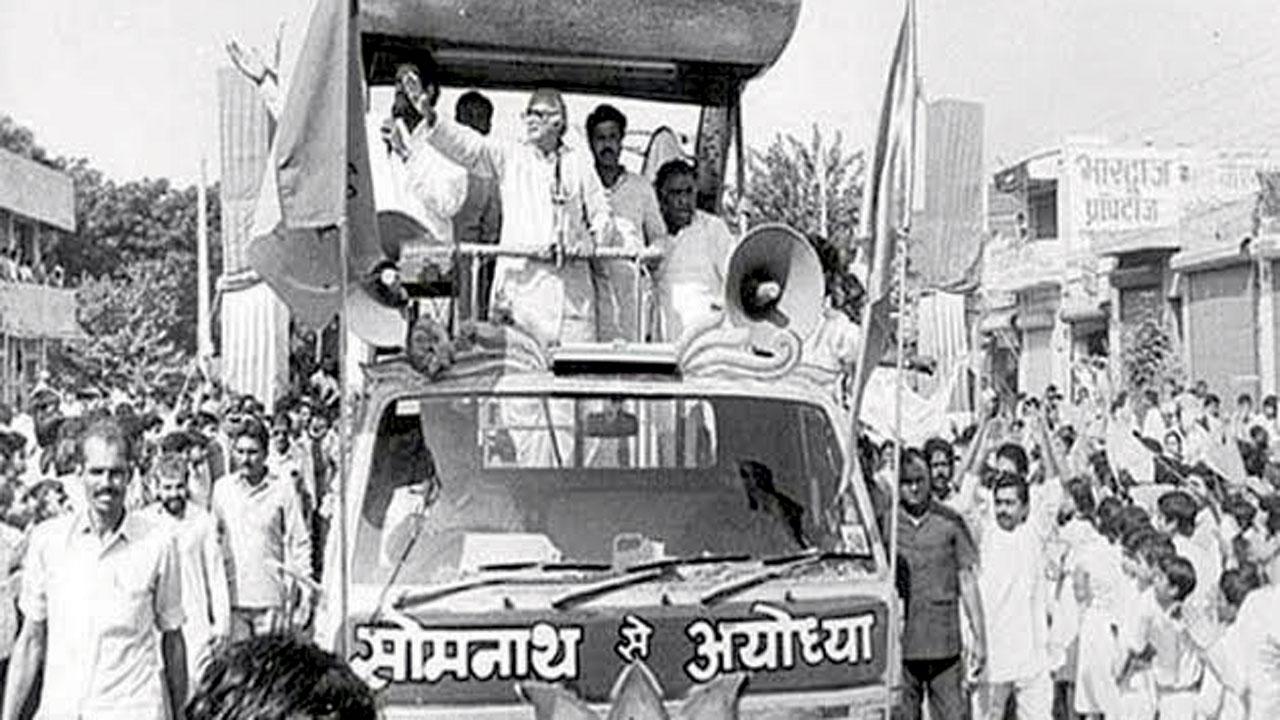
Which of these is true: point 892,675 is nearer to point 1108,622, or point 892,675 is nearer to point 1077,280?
point 1108,622

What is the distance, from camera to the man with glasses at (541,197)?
6180mm

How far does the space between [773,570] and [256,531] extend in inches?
169

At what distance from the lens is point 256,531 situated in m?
8.91

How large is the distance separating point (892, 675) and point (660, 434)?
1.02 meters

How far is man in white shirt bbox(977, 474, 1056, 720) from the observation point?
8.04 m

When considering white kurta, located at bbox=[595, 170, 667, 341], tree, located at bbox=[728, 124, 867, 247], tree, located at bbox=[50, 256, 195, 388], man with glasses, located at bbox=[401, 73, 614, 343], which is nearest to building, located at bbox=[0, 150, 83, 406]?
tree, located at bbox=[50, 256, 195, 388]

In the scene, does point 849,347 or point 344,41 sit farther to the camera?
point 849,347

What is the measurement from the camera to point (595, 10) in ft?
22.8

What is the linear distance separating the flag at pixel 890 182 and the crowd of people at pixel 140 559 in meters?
1.90

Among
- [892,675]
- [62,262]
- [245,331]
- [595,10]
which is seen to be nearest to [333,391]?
[245,331]

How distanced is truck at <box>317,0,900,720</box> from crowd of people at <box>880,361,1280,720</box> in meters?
1.28

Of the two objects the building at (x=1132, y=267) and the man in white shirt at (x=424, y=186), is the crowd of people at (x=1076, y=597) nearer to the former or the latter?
the man in white shirt at (x=424, y=186)

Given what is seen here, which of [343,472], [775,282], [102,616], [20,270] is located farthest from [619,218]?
[20,270]

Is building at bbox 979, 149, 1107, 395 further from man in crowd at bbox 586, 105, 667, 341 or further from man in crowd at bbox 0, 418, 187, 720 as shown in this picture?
man in crowd at bbox 0, 418, 187, 720
